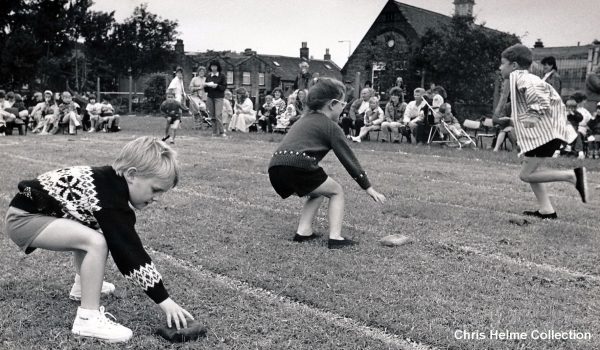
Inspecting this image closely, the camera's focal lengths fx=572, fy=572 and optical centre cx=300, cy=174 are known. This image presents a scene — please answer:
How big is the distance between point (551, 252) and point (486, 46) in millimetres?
26542

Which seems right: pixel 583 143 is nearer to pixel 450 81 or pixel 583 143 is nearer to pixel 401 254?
pixel 401 254

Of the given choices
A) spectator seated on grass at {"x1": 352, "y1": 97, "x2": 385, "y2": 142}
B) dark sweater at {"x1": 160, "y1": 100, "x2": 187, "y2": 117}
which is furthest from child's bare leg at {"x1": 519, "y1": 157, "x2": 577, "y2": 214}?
spectator seated on grass at {"x1": 352, "y1": 97, "x2": 385, "y2": 142}

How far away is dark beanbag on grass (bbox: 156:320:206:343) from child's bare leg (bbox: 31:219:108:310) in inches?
16.5

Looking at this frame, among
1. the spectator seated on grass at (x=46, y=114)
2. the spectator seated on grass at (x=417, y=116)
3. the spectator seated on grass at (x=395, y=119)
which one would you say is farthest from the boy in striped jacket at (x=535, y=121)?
the spectator seated on grass at (x=46, y=114)

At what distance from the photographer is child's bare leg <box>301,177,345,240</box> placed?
5.41 m

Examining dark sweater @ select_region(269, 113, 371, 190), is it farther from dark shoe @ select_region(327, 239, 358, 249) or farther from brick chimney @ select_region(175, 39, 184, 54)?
brick chimney @ select_region(175, 39, 184, 54)

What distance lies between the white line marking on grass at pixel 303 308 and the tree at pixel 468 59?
87.9 feet

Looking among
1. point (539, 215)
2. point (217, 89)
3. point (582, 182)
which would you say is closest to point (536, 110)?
point (582, 182)

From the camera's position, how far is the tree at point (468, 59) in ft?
→ 97.5

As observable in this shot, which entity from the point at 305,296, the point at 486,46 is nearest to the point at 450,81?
the point at 486,46

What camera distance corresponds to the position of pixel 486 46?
29.7 m

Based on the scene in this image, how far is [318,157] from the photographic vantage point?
5.52 meters

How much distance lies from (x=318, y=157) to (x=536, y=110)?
3034 mm

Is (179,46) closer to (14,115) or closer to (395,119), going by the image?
(14,115)
